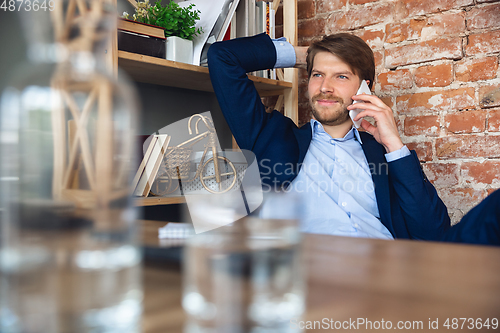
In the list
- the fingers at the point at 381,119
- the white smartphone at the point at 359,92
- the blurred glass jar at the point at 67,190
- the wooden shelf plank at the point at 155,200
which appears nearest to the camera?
the blurred glass jar at the point at 67,190

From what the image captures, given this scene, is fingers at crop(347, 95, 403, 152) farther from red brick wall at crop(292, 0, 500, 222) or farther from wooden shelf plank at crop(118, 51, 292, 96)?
wooden shelf plank at crop(118, 51, 292, 96)

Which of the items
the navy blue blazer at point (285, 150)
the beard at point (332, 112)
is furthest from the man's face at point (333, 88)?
the navy blue blazer at point (285, 150)

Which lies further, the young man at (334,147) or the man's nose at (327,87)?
the man's nose at (327,87)

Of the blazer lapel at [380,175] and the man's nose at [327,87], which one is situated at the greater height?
the man's nose at [327,87]

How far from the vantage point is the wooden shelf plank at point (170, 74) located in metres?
1.43

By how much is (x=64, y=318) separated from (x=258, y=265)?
10 centimetres

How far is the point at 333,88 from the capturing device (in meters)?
1.70

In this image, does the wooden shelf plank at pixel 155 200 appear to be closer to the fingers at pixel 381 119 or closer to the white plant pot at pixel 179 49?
the white plant pot at pixel 179 49

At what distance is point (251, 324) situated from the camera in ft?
0.68

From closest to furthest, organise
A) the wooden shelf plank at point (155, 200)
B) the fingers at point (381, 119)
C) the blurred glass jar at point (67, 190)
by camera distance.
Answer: the blurred glass jar at point (67, 190) < the wooden shelf plank at point (155, 200) < the fingers at point (381, 119)

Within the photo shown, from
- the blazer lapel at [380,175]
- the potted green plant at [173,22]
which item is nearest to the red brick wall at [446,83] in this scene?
the blazer lapel at [380,175]

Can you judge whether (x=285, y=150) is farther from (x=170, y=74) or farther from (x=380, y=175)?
(x=170, y=74)

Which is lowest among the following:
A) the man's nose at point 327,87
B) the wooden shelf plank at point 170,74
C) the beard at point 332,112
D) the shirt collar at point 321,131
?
the shirt collar at point 321,131

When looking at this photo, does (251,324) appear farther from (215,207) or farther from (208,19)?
(208,19)
